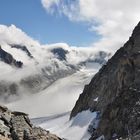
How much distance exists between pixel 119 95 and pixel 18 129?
7321cm

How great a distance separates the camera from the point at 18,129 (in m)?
29.0

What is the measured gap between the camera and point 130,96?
9406cm

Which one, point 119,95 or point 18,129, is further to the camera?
point 119,95

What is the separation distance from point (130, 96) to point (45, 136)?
65.7 m

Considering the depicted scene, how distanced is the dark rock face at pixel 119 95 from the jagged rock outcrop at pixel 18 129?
21.7m

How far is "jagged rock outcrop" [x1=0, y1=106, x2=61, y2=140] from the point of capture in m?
28.5

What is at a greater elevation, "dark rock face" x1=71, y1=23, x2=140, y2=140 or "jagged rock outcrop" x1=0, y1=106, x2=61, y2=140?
"dark rock face" x1=71, y1=23, x2=140, y2=140

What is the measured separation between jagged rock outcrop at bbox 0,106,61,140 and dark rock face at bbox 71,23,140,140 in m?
21.7

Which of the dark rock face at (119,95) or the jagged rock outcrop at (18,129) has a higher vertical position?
the dark rock face at (119,95)

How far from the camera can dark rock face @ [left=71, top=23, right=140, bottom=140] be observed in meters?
87.0

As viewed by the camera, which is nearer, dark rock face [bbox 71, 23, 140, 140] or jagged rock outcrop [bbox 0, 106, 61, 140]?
jagged rock outcrop [bbox 0, 106, 61, 140]

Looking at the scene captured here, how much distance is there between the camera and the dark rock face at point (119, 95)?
8700cm

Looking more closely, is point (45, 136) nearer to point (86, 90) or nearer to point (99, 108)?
point (99, 108)

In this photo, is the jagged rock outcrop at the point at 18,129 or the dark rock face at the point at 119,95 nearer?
the jagged rock outcrop at the point at 18,129
